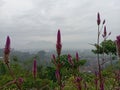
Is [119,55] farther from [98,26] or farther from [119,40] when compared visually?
[98,26]

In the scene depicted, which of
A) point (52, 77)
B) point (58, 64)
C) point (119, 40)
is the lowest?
point (52, 77)

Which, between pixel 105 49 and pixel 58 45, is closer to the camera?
pixel 58 45

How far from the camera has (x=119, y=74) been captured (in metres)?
5.01

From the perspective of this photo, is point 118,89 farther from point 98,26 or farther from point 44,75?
point 44,75

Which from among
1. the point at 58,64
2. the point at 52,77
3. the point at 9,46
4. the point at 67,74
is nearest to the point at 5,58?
the point at 9,46

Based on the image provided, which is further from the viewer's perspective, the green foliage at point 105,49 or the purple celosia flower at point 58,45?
the green foliage at point 105,49

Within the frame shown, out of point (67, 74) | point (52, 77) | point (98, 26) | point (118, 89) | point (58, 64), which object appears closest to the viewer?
point (58, 64)

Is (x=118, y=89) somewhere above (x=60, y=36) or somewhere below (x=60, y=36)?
below

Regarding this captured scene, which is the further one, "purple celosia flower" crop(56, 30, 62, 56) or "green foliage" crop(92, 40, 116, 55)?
"green foliage" crop(92, 40, 116, 55)

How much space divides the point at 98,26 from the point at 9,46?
1.86m

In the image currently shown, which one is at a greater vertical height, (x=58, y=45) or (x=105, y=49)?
(x=105, y=49)

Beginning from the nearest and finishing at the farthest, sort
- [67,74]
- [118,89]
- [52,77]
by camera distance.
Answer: [118,89], [67,74], [52,77]

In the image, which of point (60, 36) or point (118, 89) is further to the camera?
point (118, 89)

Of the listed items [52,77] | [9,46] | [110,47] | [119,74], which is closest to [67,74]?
[52,77]
